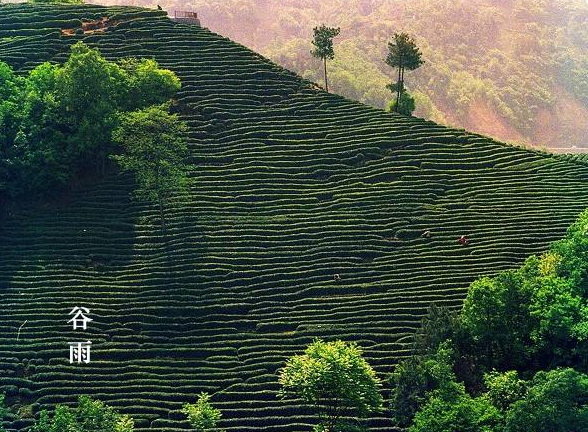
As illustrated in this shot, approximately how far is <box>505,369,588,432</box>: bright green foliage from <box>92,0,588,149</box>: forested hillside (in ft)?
257

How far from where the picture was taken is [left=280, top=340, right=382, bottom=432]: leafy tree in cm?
3866

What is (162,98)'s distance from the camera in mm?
63062

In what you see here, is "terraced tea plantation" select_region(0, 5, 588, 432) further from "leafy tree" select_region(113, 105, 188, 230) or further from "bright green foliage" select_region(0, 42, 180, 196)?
"leafy tree" select_region(113, 105, 188, 230)

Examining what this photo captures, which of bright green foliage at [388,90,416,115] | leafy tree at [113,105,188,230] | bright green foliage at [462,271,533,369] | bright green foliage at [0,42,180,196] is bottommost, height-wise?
bright green foliage at [462,271,533,369]

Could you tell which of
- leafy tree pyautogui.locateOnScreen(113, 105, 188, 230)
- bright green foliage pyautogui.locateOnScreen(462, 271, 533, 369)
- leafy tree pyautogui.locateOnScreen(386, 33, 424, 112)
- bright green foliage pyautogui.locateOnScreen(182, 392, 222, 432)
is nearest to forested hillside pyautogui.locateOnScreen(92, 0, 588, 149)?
leafy tree pyautogui.locateOnScreen(386, 33, 424, 112)

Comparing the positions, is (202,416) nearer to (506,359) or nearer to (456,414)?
(456,414)

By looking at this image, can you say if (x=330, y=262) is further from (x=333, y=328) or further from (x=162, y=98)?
(x=162, y=98)

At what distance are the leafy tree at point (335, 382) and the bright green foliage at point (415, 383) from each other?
911 mm

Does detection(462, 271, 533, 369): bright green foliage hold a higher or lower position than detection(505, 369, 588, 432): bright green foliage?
higher

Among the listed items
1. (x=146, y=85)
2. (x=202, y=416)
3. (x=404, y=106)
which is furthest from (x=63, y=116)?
(x=202, y=416)

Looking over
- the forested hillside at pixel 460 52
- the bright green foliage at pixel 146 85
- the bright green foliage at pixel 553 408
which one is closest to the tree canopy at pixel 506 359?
the bright green foliage at pixel 553 408

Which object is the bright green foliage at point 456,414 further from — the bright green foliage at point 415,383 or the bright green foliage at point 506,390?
the bright green foliage at point 415,383

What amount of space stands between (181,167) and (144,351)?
13827 mm

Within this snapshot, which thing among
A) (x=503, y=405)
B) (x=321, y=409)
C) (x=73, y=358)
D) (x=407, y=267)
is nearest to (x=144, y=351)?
(x=73, y=358)
